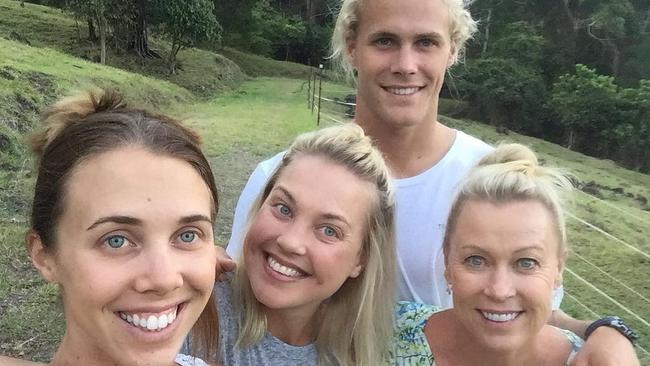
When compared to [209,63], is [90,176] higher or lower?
higher

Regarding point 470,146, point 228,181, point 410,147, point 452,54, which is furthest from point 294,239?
point 228,181

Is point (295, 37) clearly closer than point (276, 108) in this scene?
No

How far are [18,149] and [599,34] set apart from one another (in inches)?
316

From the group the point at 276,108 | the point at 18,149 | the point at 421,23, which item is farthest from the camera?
the point at 276,108

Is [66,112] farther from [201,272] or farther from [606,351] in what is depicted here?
[606,351]

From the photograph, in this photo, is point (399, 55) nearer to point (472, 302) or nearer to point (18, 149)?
point (472, 302)

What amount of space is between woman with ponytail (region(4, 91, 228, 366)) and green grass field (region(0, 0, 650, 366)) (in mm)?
199

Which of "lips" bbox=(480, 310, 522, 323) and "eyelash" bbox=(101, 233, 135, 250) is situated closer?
"eyelash" bbox=(101, 233, 135, 250)

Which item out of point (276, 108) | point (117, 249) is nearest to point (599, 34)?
point (276, 108)

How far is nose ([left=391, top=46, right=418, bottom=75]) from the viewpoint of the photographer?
159cm

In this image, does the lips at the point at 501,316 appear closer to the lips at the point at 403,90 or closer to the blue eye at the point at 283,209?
the blue eye at the point at 283,209

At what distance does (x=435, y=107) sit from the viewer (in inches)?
68.5

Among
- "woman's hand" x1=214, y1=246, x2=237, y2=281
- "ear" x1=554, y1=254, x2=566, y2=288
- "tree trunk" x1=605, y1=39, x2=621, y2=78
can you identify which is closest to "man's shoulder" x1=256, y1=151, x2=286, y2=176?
"woman's hand" x1=214, y1=246, x2=237, y2=281

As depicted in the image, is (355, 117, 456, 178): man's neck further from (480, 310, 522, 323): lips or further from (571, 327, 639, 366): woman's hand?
(571, 327, 639, 366): woman's hand
